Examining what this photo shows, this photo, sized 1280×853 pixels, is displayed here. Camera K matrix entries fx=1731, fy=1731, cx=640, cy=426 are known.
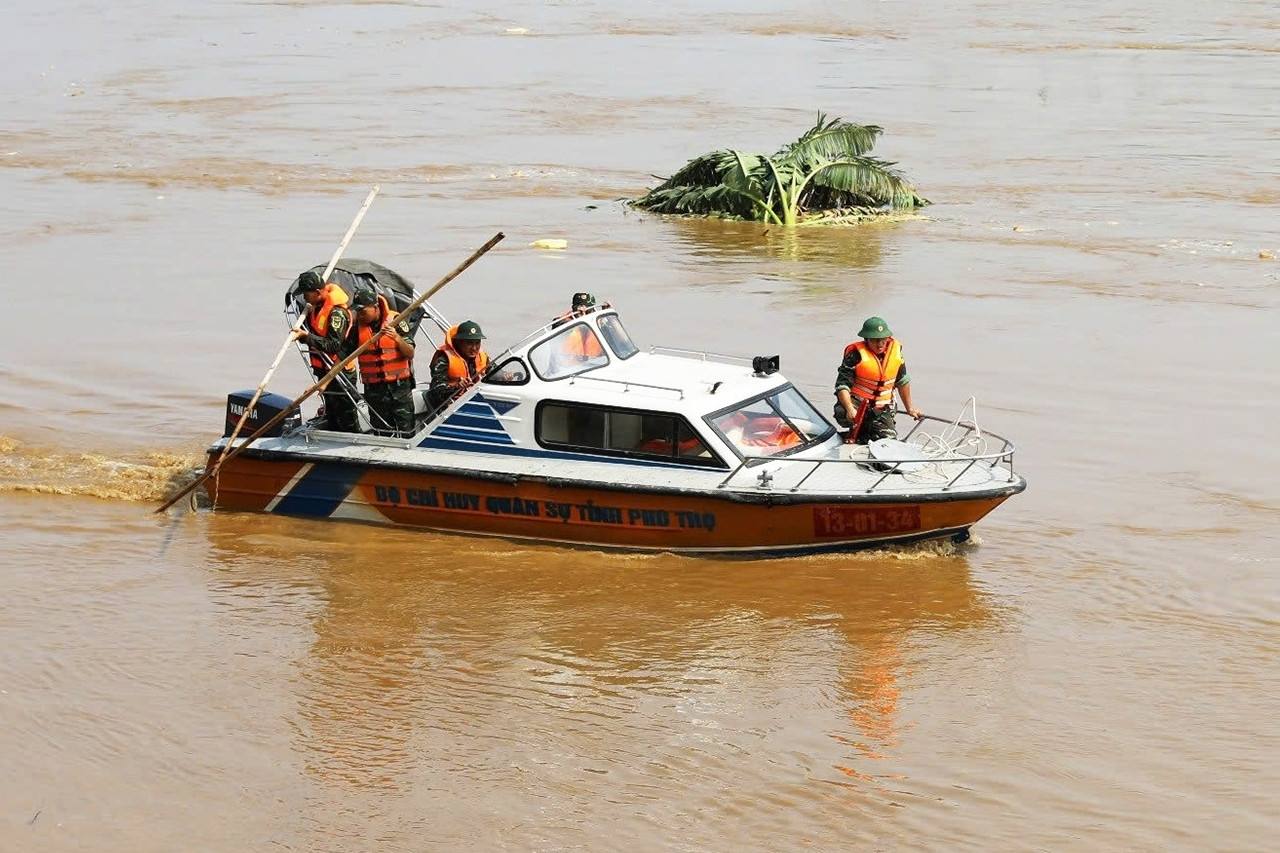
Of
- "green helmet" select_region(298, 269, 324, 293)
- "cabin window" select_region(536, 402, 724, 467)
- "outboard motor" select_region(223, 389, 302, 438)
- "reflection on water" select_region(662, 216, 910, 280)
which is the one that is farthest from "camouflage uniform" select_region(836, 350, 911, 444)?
"reflection on water" select_region(662, 216, 910, 280)

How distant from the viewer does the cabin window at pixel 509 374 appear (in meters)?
12.9

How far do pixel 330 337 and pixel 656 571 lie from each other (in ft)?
10.8

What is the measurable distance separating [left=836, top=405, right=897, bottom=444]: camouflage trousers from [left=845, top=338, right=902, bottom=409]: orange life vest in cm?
6

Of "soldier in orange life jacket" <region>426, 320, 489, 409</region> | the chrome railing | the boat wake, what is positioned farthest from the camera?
the boat wake

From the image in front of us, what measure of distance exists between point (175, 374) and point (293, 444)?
509 cm

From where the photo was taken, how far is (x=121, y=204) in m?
28.7

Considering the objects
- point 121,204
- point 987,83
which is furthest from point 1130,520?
point 987,83

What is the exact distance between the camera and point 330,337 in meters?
13.8

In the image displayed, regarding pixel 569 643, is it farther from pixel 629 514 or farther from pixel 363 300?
pixel 363 300

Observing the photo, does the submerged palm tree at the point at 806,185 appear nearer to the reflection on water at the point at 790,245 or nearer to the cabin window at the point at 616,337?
the reflection on water at the point at 790,245

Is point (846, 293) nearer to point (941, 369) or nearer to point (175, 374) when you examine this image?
point (941, 369)

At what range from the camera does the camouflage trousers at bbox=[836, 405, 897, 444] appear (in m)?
13.2

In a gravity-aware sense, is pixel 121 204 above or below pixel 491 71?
below

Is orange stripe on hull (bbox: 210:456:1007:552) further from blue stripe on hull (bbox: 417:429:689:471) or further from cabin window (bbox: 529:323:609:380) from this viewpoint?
cabin window (bbox: 529:323:609:380)
